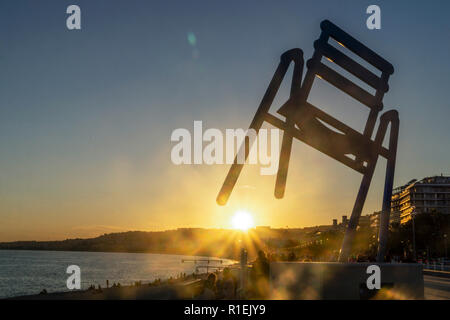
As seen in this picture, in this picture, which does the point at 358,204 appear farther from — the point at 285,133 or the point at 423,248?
the point at 423,248

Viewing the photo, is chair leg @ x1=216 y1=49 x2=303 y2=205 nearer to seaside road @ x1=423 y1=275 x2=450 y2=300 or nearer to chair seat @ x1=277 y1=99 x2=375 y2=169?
chair seat @ x1=277 y1=99 x2=375 y2=169

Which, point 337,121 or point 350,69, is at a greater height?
point 350,69

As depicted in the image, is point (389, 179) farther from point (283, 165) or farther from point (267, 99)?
point (267, 99)

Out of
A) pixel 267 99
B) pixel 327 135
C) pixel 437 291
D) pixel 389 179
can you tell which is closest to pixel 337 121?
pixel 327 135

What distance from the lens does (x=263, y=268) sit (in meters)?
21.0

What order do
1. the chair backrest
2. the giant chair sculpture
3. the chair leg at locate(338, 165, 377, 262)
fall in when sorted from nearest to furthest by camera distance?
the giant chair sculpture → the chair backrest → the chair leg at locate(338, 165, 377, 262)

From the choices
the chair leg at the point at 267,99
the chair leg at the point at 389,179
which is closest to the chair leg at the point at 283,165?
the chair leg at the point at 267,99

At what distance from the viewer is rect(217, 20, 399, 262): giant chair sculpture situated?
1298cm

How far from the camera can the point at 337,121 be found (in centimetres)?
1413

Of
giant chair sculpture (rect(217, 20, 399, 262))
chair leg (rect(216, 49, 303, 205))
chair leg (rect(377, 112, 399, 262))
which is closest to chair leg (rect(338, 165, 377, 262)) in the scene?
giant chair sculpture (rect(217, 20, 399, 262))

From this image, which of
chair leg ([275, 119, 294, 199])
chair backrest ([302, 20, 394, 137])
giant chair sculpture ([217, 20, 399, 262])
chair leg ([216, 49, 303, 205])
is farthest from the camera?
chair backrest ([302, 20, 394, 137])

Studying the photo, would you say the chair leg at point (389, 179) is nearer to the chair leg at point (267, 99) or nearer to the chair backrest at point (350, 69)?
the chair backrest at point (350, 69)

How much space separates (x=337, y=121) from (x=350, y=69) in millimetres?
1844
